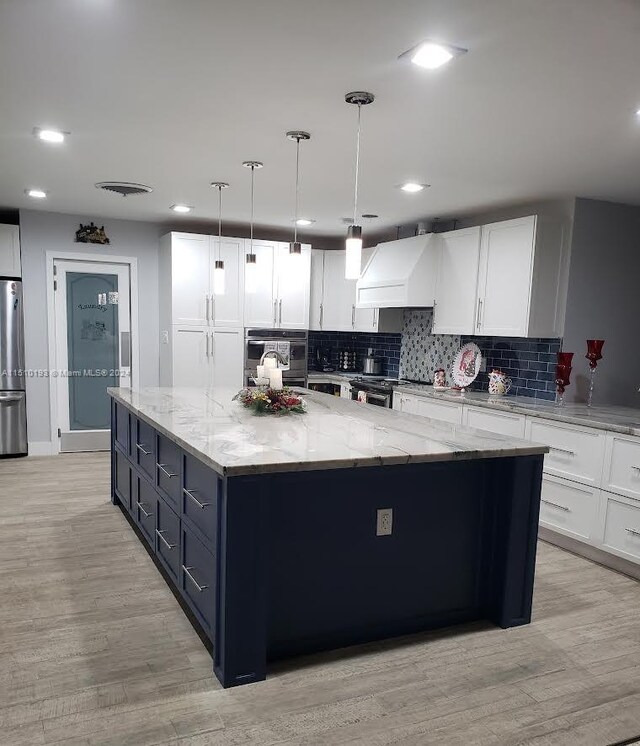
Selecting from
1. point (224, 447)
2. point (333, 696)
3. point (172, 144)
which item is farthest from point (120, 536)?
point (172, 144)

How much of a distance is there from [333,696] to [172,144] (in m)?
2.92

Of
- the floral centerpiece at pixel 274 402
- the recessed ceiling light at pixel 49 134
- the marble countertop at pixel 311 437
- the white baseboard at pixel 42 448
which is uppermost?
the recessed ceiling light at pixel 49 134

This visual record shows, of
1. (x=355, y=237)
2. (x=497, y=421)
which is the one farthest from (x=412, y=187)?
(x=497, y=421)

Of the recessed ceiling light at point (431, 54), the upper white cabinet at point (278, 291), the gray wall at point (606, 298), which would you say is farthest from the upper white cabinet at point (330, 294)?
the recessed ceiling light at point (431, 54)

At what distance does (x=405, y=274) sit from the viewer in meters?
5.27

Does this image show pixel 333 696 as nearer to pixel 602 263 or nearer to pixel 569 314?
pixel 569 314

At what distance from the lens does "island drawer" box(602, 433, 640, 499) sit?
3.32 m

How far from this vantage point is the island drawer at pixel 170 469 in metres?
2.80

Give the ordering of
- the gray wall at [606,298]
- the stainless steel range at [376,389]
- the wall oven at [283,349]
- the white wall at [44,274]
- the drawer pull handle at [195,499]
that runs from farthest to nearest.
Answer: the wall oven at [283,349]
the white wall at [44,274]
the stainless steel range at [376,389]
the gray wall at [606,298]
the drawer pull handle at [195,499]

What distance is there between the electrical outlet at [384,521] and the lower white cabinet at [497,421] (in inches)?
65.9

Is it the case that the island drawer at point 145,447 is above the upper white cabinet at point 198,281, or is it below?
below

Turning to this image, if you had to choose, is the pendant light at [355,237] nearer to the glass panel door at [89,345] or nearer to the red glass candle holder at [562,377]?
the red glass candle holder at [562,377]

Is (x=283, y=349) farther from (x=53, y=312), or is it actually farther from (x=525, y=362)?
(x=525, y=362)

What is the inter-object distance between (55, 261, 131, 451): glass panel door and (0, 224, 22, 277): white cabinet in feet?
1.30
